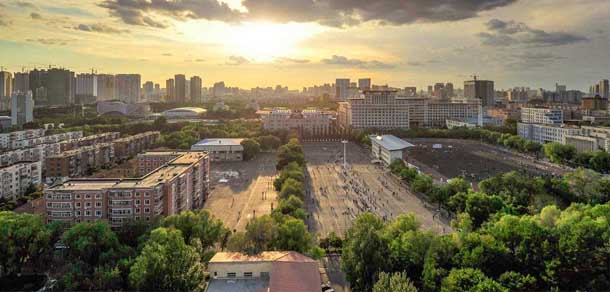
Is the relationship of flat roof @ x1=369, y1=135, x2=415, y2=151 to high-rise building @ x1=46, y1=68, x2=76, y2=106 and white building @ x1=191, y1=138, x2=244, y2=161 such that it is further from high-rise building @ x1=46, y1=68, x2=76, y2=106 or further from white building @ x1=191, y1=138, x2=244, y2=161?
high-rise building @ x1=46, y1=68, x2=76, y2=106

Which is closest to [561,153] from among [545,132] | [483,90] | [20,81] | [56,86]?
[545,132]

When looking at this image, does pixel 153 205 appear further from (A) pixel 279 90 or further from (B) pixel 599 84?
(A) pixel 279 90

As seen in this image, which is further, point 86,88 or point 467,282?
point 86,88

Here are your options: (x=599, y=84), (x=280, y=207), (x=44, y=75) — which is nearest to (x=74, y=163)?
(x=280, y=207)

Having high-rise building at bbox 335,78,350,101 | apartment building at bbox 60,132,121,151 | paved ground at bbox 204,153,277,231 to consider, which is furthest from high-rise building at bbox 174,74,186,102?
paved ground at bbox 204,153,277,231

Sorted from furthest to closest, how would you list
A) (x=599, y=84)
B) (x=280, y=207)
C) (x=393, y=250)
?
(x=599, y=84) → (x=280, y=207) → (x=393, y=250)

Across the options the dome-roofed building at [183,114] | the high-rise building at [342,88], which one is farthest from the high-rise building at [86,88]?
the high-rise building at [342,88]

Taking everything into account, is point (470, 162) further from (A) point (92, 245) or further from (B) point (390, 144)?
(A) point (92, 245)
